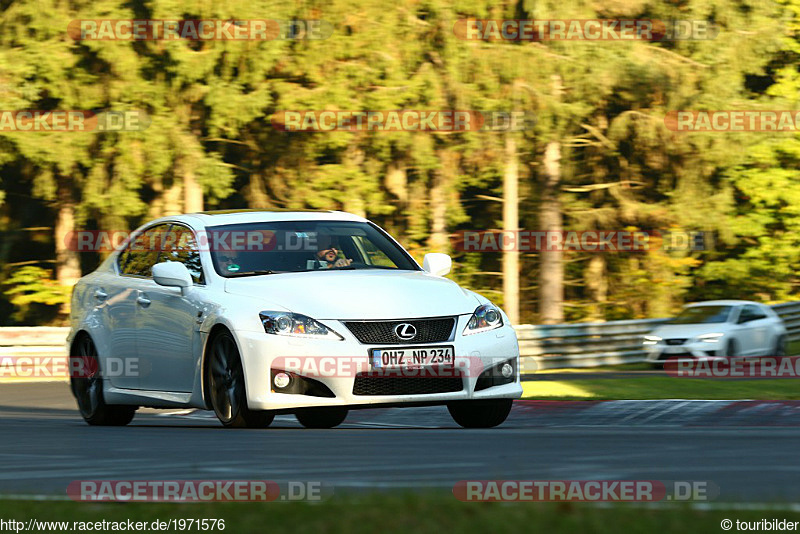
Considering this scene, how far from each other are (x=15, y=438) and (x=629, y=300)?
29357 millimetres

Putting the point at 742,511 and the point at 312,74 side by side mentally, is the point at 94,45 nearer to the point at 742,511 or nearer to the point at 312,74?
the point at 312,74

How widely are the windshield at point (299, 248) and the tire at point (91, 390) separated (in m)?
1.72

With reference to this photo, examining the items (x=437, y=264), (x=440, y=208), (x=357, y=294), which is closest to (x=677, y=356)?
(x=440, y=208)

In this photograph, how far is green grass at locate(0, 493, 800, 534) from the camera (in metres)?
5.48

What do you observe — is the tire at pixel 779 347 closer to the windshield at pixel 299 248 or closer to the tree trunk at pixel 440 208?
the tree trunk at pixel 440 208

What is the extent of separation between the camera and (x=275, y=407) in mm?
10156

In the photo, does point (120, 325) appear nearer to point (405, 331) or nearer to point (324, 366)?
point (324, 366)

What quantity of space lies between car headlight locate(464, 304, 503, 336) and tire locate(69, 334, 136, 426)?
338cm

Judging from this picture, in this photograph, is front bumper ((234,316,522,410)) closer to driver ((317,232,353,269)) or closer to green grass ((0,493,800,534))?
driver ((317,232,353,269))

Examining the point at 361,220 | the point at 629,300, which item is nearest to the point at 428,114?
the point at 629,300

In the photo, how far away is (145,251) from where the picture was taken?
40.2 feet

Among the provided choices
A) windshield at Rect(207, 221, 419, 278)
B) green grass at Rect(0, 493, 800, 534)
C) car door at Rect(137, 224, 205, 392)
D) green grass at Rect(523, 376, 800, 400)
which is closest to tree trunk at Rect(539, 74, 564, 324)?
green grass at Rect(523, 376, 800, 400)

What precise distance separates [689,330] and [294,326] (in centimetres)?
1861

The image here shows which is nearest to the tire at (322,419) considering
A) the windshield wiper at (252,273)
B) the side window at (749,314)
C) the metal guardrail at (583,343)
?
the windshield wiper at (252,273)
